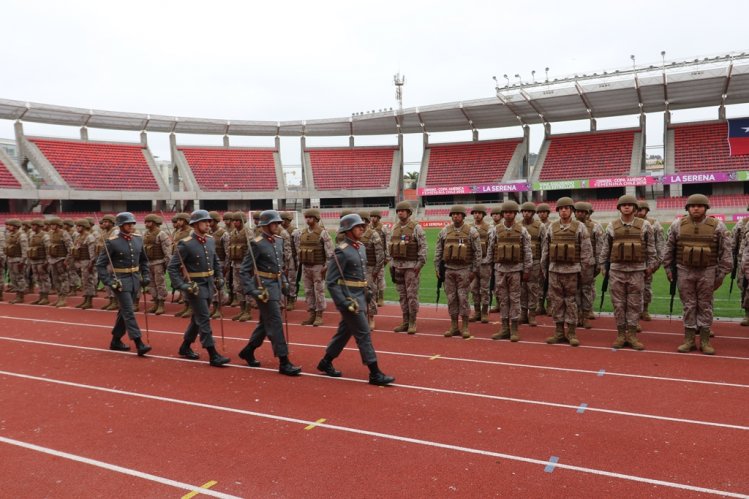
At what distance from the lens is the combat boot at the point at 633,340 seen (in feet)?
24.1

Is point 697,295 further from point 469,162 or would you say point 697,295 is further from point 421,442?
point 469,162

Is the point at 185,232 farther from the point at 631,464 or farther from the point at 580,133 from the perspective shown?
the point at 580,133

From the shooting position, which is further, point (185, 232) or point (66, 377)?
point (185, 232)

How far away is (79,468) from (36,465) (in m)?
0.39

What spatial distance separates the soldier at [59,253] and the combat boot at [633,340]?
12.5m

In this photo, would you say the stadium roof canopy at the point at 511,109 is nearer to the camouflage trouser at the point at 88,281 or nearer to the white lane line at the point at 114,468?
the camouflage trouser at the point at 88,281

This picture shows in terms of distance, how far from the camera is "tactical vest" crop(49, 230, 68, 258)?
13.2 metres

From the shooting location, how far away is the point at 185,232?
1127 cm

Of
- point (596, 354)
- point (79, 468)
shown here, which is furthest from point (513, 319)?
point (79, 468)

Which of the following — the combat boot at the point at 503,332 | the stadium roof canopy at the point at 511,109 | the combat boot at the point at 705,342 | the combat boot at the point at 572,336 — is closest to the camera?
the combat boot at the point at 705,342

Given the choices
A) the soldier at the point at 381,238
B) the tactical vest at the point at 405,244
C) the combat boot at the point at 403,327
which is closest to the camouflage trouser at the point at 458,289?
the tactical vest at the point at 405,244

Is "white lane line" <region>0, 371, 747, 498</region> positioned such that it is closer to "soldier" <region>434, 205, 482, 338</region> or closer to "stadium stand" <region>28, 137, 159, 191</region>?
"soldier" <region>434, 205, 482, 338</region>

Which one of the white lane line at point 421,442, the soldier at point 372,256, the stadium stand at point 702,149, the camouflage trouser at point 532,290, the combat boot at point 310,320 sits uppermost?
the stadium stand at point 702,149

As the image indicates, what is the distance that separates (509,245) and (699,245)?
2.54 metres
